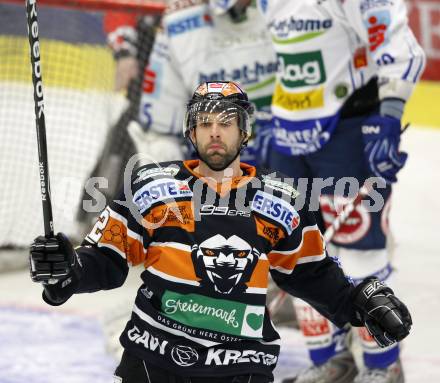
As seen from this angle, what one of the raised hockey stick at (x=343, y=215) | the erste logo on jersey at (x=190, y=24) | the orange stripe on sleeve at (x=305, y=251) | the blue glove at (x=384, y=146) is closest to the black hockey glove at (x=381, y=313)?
the orange stripe on sleeve at (x=305, y=251)

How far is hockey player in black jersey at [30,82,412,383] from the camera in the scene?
120 inches

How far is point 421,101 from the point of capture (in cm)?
935

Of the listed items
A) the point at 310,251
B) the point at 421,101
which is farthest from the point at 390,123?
the point at 421,101

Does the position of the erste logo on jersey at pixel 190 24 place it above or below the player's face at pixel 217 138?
below

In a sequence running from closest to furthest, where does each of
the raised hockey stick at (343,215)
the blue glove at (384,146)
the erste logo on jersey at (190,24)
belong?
the blue glove at (384,146), the raised hockey stick at (343,215), the erste logo on jersey at (190,24)

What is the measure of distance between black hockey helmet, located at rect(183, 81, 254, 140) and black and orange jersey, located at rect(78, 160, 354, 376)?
0.14 meters

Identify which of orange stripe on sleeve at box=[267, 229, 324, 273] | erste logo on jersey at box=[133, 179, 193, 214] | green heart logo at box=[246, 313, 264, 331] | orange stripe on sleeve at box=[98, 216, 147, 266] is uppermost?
erste logo on jersey at box=[133, 179, 193, 214]

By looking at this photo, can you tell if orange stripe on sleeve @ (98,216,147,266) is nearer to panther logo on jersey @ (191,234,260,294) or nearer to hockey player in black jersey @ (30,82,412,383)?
hockey player in black jersey @ (30,82,412,383)

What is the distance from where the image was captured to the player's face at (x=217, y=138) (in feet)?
10.2

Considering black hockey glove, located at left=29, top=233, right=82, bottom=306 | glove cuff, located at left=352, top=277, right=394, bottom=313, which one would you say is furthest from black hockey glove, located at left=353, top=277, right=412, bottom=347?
black hockey glove, located at left=29, top=233, right=82, bottom=306

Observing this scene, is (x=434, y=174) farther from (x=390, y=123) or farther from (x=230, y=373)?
(x=230, y=373)

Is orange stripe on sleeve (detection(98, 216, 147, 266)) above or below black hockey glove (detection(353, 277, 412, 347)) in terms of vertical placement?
above

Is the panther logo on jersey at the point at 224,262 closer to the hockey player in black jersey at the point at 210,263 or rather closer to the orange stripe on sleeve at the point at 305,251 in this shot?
the hockey player in black jersey at the point at 210,263

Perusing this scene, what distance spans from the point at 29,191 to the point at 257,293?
14.4ft
